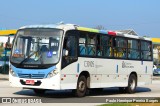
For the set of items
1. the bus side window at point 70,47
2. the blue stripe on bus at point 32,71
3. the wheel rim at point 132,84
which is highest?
the bus side window at point 70,47

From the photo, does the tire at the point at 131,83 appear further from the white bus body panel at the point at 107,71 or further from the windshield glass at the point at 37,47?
the windshield glass at the point at 37,47

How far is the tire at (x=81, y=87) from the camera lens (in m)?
18.5

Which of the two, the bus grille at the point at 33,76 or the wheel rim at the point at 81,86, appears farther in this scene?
the wheel rim at the point at 81,86

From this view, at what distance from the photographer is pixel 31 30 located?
18.2 meters

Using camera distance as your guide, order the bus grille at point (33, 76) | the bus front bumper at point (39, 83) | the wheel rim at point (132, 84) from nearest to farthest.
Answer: the bus front bumper at point (39, 83), the bus grille at point (33, 76), the wheel rim at point (132, 84)

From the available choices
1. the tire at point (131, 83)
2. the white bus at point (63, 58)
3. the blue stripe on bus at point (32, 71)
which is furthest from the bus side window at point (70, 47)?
the tire at point (131, 83)

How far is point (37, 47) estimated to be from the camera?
17656mm

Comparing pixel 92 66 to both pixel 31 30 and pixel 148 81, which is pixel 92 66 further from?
pixel 148 81

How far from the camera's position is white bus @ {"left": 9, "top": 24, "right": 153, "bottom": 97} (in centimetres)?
1738

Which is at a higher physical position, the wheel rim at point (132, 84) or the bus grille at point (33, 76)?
the bus grille at point (33, 76)

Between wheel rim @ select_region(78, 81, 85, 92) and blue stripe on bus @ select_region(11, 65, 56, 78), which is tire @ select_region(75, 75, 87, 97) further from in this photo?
blue stripe on bus @ select_region(11, 65, 56, 78)

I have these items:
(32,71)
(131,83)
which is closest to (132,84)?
(131,83)

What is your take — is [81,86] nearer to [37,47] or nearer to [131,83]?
[37,47]

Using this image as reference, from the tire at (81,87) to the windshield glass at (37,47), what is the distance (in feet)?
5.92
